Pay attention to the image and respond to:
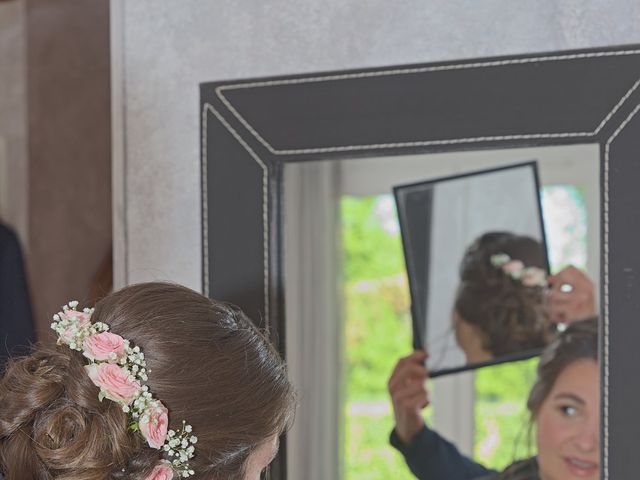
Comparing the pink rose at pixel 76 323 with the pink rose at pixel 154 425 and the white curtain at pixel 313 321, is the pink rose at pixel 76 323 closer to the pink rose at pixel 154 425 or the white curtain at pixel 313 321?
the pink rose at pixel 154 425

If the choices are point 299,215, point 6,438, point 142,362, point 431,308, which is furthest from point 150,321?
point 431,308

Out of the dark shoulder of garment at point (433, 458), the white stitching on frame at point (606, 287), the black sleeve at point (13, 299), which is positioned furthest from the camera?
the black sleeve at point (13, 299)

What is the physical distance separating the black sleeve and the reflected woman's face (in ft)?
3.12

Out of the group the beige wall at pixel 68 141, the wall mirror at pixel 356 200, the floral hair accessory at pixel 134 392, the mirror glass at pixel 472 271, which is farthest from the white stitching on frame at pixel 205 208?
the beige wall at pixel 68 141

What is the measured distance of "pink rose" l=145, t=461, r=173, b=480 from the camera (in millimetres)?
909

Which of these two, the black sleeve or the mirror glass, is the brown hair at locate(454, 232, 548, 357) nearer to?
the mirror glass

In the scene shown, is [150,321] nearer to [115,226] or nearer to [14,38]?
[115,226]

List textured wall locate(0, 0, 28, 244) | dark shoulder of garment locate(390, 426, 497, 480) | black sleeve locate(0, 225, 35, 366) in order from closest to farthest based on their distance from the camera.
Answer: dark shoulder of garment locate(390, 426, 497, 480) → black sleeve locate(0, 225, 35, 366) → textured wall locate(0, 0, 28, 244)

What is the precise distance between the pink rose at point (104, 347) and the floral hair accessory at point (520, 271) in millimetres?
573

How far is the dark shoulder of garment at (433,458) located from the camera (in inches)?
49.1

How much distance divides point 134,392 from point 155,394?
28 mm

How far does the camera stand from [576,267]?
3.92ft

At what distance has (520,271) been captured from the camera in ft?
4.18

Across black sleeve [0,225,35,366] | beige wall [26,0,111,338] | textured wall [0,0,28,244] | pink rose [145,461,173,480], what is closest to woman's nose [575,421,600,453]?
pink rose [145,461,173,480]
